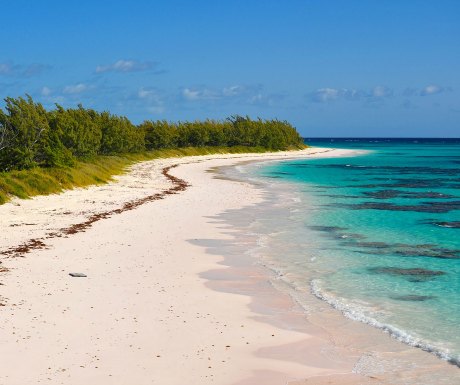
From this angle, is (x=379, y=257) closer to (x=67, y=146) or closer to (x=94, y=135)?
(x=67, y=146)

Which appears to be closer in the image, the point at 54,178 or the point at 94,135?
the point at 54,178

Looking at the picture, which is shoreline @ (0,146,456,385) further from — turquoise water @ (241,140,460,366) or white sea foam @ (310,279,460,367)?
turquoise water @ (241,140,460,366)

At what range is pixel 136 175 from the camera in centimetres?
5034

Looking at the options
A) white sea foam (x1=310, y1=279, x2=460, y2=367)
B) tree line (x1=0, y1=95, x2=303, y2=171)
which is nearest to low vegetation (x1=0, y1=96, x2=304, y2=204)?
tree line (x1=0, y1=95, x2=303, y2=171)

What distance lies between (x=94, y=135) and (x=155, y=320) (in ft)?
154

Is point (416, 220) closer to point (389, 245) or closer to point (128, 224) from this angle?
point (389, 245)

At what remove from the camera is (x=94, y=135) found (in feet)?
185

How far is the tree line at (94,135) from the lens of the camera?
3656 cm

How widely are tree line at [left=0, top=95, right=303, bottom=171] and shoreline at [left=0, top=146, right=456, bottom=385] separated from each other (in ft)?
58.6

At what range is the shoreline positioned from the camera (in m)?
9.27

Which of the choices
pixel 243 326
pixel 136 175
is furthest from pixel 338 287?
pixel 136 175

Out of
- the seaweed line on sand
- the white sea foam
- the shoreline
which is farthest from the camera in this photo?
the seaweed line on sand

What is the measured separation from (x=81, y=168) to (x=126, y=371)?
109ft

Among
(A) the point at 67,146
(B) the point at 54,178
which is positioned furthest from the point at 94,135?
(B) the point at 54,178
